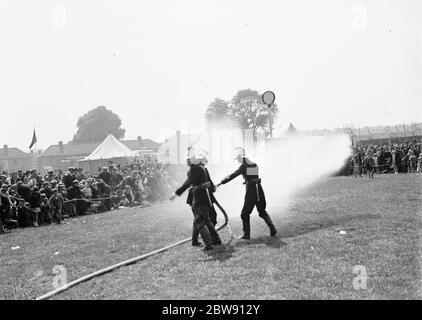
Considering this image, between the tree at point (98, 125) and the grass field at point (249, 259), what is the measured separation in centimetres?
9880

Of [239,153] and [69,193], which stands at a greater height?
[239,153]

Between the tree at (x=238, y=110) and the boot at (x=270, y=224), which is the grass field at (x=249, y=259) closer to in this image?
the boot at (x=270, y=224)

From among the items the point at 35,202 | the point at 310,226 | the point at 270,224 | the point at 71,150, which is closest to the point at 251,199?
the point at 270,224

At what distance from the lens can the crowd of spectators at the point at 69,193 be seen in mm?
17594

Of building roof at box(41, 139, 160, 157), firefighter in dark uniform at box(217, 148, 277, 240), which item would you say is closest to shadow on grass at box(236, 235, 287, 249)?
firefighter in dark uniform at box(217, 148, 277, 240)

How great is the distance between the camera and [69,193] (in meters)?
20.6

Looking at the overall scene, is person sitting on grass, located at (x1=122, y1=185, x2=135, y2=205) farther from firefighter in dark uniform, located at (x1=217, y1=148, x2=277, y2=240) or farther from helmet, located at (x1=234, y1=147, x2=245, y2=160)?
firefighter in dark uniform, located at (x1=217, y1=148, x2=277, y2=240)

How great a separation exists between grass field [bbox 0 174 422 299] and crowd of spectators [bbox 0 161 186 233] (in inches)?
108

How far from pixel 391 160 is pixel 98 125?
8733cm

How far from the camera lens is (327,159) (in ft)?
136

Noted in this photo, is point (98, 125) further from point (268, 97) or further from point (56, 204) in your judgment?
point (268, 97)

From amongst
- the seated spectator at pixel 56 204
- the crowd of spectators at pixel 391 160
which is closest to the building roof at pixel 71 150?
the crowd of spectators at pixel 391 160
